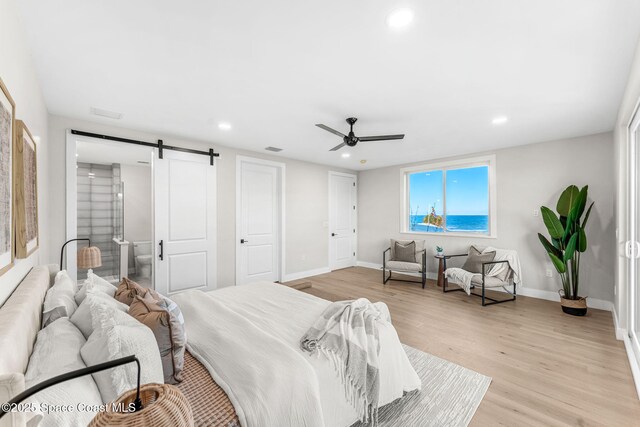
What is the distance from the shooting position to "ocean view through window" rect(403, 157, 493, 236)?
5066mm

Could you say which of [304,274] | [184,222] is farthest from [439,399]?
[304,274]

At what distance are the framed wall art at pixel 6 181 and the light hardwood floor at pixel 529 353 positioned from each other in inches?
111

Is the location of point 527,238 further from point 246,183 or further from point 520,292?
point 246,183

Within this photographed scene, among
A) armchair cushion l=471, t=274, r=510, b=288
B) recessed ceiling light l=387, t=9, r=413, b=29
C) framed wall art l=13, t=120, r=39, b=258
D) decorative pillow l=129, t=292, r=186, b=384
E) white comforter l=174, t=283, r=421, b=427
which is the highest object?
recessed ceiling light l=387, t=9, r=413, b=29

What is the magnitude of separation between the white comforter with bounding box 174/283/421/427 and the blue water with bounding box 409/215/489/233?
389 cm

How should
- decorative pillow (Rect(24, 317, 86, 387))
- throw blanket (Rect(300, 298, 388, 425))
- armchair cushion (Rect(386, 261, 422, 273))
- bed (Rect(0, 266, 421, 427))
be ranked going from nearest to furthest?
1. decorative pillow (Rect(24, 317, 86, 387))
2. bed (Rect(0, 266, 421, 427))
3. throw blanket (Rect(300, 298, 388, 425))
4. armchair cushion (Rect(386, 261, 422, 273))

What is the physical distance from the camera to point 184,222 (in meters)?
4.12

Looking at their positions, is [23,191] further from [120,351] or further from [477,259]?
[477,259]

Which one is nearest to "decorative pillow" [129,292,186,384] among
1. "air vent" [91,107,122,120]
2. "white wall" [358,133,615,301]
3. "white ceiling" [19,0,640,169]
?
"white ceiling" [19,0,640,169]

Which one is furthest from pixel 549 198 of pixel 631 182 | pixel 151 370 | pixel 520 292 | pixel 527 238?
pixel 151 370

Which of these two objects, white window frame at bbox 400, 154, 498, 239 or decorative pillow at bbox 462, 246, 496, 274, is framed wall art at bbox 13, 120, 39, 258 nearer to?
decorative pillow at bbox 462, 246, 496, 274

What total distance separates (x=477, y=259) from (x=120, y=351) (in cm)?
477

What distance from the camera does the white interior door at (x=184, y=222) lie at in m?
3.92

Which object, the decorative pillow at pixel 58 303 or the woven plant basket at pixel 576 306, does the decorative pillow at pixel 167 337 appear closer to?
the decorative pillow at pixel 58 303
